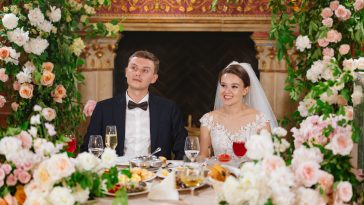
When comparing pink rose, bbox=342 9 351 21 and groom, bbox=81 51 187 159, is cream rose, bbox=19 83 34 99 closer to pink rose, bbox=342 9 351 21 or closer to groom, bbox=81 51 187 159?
groom, bbox=81 51 187 159

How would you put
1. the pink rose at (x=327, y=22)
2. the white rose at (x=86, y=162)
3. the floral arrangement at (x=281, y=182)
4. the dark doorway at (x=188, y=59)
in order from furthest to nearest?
the dark doorway at (x=188, y=59)
the pink rose at (x=327, y=22)
the white rose at (x=86, y=162)
the floral arrangement at (x=281, y=182)

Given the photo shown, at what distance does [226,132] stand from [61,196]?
1.87 metres

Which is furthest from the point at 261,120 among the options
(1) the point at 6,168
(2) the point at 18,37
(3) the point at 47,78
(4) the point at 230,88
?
(1) the point at 6,168

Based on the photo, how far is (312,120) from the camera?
1972 mm

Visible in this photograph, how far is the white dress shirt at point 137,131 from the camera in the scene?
352cm

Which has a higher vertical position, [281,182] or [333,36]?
[333,36]

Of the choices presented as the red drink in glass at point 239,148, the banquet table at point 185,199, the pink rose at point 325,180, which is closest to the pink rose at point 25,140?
the banquet table at point 185,199

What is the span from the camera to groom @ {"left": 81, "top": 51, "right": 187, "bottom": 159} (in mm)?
3512

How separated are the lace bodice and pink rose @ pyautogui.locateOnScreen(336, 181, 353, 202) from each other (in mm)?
1695

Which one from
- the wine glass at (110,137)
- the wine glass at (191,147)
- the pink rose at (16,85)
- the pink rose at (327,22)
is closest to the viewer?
the wine glass at (191,147)

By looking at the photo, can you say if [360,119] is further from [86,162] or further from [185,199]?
[86,162]

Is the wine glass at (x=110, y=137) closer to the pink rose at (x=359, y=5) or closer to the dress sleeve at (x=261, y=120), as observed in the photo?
the dress sleeve at (x=261, y=120)

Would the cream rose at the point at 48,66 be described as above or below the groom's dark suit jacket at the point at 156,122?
above

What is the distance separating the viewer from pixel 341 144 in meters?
1.79
